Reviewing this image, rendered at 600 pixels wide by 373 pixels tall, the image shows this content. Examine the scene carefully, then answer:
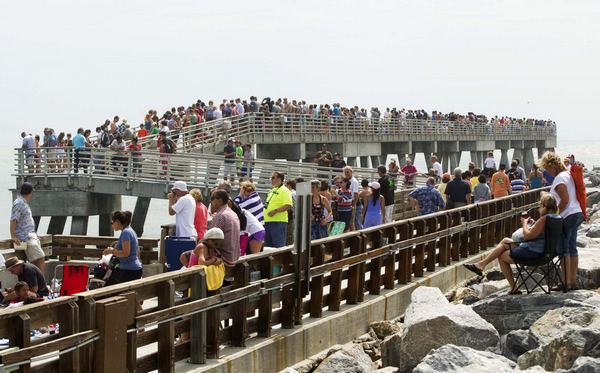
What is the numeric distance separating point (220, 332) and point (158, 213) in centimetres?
9288

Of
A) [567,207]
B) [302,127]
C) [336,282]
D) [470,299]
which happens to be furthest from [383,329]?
[302,127]

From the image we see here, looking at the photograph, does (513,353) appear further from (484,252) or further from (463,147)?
(463,147)

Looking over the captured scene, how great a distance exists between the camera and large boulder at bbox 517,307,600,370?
8.59 meters

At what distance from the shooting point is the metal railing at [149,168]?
92.4 feet

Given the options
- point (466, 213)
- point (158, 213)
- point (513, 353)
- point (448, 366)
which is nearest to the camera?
point (448, 366)

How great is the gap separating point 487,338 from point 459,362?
1.70 metres

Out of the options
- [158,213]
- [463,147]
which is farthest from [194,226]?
[158,213]

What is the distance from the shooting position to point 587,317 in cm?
945

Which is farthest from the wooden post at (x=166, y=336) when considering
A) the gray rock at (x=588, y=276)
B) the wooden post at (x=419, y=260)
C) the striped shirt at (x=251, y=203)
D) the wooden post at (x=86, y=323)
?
the wooden post at (x=419, y=260)

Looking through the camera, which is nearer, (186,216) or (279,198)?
(186,216)

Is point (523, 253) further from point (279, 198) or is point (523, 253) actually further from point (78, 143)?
point (78, 143)

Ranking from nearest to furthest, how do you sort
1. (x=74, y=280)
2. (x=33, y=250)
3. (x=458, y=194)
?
1. (x=74, y=280)
2. (x=33, y=250)
3. (x=458, y=194)

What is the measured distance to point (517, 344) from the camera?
9898mm

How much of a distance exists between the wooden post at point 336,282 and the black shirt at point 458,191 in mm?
7102
